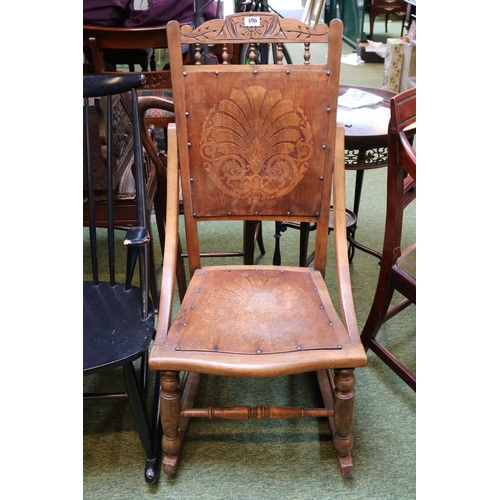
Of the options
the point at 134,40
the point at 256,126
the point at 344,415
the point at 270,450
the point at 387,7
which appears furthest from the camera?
the point at 387,7

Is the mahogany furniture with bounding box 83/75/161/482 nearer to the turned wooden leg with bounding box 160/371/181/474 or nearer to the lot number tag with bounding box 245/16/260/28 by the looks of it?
the turned wooden leg with bounding box 160/371/181/474

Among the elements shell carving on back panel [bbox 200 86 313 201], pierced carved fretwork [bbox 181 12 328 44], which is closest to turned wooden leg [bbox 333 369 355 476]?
shell carving on back panel [bbox 200 86 313 201]

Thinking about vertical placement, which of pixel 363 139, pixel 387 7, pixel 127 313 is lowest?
pixel 127 313

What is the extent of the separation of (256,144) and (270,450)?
0.93 meters

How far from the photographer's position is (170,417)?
1.32 meters

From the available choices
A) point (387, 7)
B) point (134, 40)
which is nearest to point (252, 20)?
point (134, 40)

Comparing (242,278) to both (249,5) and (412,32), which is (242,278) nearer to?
(249,5)

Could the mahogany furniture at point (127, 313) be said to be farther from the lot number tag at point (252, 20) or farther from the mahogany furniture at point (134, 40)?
the mahogany furniture at point (134, 40)

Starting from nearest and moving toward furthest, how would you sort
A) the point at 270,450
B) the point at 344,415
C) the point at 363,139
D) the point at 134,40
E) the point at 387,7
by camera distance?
the point at 344,415
the point at 270,450
the point at 363,139
the point at 134,40
the point at 387,7

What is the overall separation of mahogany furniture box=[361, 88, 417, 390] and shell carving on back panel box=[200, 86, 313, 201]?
27 cm

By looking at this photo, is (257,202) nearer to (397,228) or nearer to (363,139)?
(397,228)

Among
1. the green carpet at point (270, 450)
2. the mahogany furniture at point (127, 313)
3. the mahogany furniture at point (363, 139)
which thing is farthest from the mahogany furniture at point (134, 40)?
the green carpet at point (270, 450)

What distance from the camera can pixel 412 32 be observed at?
429 cm

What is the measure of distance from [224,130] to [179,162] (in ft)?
0.53
